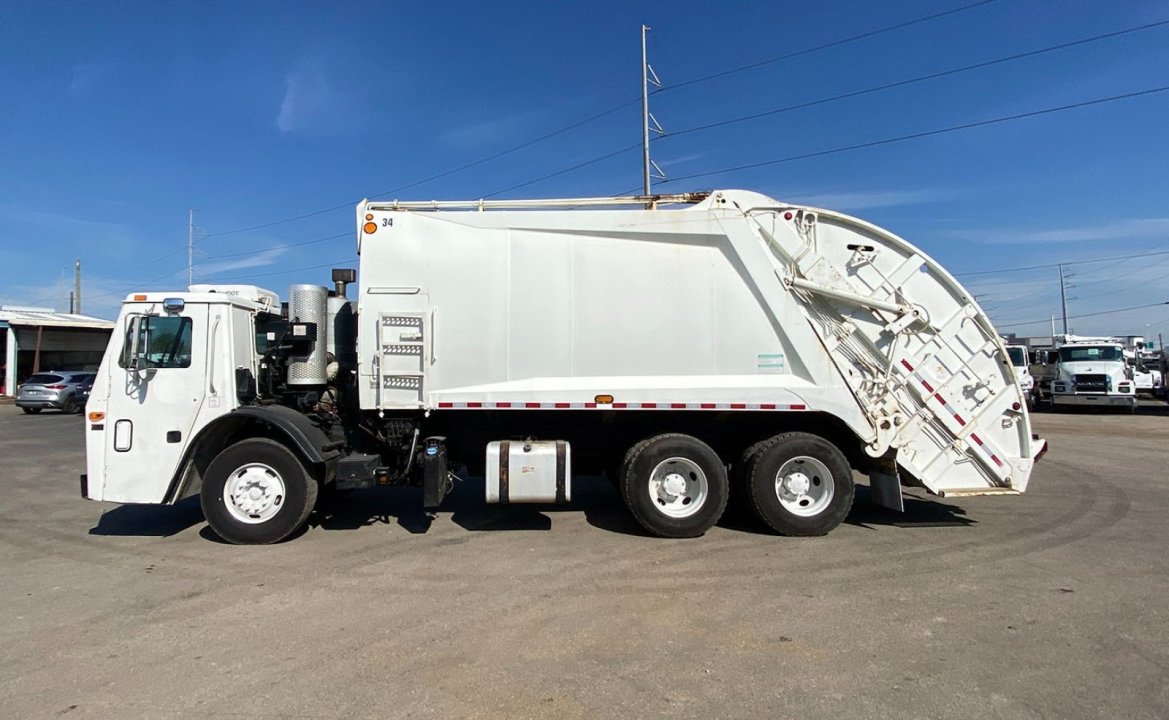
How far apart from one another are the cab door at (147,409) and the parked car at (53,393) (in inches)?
887

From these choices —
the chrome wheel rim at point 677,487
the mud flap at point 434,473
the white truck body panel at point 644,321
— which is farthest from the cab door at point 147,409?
the chrome wheel rim at point 677,487

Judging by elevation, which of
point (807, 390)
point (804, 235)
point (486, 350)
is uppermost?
point (804, 235)

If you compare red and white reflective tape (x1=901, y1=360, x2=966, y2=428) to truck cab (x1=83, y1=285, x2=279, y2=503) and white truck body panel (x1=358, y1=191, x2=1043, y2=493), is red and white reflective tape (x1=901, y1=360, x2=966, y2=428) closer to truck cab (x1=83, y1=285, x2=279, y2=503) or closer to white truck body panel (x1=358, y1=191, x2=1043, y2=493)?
white truck body panel (x1=358, y1=191, x2=1043, y2=493)

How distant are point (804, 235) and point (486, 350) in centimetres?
352

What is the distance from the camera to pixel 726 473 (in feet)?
22.7

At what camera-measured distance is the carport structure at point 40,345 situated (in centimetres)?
3344

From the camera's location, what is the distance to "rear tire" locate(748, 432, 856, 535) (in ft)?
22.7

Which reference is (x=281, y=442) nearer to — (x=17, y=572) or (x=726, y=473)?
(x=17, y=572)

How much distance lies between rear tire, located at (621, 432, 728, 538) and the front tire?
10.6 ft

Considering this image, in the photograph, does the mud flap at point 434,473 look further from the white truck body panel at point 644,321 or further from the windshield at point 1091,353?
the windshield at point 1091,353

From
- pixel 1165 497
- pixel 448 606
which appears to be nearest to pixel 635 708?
pixel 448 606

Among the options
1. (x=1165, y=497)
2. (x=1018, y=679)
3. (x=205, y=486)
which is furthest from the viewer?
(x=1165, y=497)

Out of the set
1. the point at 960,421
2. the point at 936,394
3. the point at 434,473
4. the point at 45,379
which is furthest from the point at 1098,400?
the point at 45,379

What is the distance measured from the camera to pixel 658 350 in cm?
707
